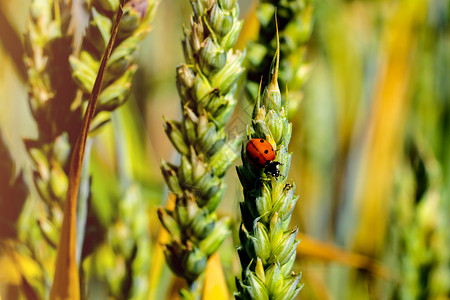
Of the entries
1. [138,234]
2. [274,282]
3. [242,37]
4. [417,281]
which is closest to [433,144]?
[417,281]

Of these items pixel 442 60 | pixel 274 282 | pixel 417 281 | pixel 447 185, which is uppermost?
pixel 442 60

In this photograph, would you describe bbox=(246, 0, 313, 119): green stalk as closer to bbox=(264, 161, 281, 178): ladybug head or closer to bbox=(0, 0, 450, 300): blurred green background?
bbox=(0, 0, 450, 300): blurred green background

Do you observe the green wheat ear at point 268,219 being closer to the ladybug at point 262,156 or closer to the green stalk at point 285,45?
the ladybug at point 262,156

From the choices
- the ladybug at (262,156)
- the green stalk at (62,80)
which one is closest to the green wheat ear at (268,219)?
the ladybug at (262,156)

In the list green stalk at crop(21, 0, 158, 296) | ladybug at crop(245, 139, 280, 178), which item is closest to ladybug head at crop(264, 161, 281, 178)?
ladybug at crop(245, 139, 280, 178)

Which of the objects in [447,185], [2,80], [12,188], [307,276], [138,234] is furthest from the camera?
[447,185]

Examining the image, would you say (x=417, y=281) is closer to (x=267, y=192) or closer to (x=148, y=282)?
(x=148, y=282)
